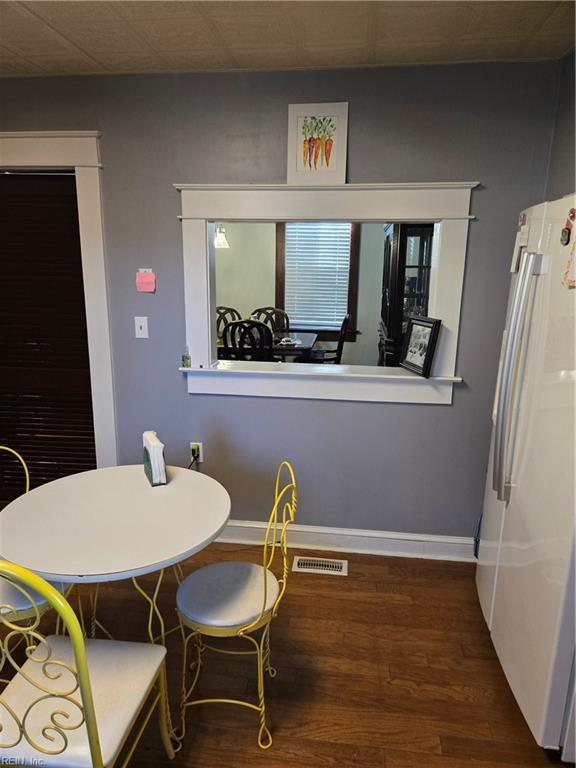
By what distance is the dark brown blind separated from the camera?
2.61 m

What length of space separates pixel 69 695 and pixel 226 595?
585 millimetres

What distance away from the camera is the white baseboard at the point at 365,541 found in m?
2.64

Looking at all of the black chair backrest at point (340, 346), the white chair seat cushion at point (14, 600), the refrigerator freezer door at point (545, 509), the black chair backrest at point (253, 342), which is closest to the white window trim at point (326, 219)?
the refrigerator freezer door at point (545, 509)

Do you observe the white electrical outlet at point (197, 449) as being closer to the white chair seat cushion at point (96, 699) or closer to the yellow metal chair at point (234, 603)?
the yellow metal chair at point (234, 603)

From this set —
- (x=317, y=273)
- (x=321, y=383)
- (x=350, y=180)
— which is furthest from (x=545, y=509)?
(x=317, y=273)

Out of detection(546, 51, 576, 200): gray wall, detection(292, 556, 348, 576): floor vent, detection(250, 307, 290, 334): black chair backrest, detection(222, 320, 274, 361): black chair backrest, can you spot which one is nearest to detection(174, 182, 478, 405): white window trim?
detection(546, 51, 576, 200): gray wall

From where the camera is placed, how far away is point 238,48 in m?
2.04

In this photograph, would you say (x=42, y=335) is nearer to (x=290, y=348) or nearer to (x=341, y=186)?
(x=341, y=186)

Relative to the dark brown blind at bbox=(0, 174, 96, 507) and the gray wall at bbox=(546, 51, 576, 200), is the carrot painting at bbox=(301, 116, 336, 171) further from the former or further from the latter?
the dark brown blind at bbox=(0, 174, 96, 507)

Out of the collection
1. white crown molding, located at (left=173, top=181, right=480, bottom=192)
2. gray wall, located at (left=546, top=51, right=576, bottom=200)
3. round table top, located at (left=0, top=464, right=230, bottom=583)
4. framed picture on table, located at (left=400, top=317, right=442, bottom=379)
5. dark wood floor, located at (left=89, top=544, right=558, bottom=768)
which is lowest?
dark wood floor, located at (left=89, top=544, right=558, bottom=768)

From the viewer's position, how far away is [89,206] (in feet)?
8.19

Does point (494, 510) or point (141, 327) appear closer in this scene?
point (494, 510)

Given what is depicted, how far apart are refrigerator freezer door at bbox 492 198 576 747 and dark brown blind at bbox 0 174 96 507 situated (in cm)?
224

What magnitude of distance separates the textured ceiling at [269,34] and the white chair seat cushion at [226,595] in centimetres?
196
